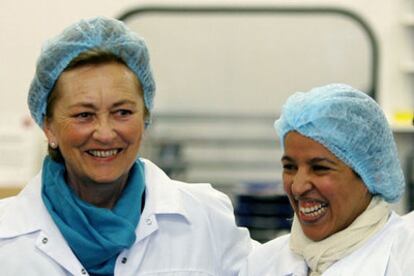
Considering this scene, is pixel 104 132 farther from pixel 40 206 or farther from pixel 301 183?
pixel 301 183

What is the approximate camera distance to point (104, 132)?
1.95 meters

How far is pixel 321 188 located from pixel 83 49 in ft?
1.80

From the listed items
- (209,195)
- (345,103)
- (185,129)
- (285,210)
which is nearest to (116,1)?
(185,129)

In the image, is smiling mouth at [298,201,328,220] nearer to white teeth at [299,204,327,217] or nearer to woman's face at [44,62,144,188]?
white teeth at [299,204,327,217]

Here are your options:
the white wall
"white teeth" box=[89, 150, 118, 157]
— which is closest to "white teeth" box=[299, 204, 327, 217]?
"white teeth" box=[89, 150, 118, 157]

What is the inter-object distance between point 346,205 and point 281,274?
0.22m

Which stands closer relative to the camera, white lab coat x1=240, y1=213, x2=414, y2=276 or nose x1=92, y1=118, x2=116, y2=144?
white lab coat x1=240, y1=213, x2=414, y2=276

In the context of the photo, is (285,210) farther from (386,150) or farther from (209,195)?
(386,150)

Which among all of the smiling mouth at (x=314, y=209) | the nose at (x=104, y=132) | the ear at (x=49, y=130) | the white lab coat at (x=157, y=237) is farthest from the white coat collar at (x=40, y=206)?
the smiling mouth at (x=314, y=209)

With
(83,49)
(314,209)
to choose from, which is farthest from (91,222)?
(314,209)

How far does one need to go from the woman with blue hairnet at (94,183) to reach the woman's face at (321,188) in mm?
305

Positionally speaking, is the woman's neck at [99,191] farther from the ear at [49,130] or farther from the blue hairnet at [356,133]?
the blue hairnet at [356,133]

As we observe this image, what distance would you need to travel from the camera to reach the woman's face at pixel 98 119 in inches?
77.0

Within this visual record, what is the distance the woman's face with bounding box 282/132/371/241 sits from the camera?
189cm
